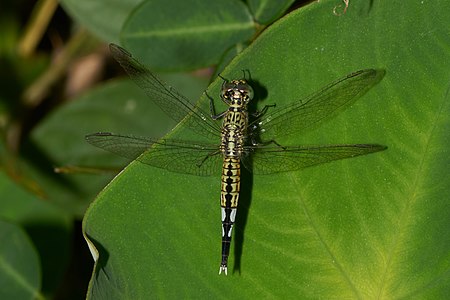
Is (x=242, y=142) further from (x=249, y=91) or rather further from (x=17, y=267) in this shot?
(x=17, y=267)

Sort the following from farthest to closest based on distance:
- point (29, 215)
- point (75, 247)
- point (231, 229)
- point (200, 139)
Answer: point (75, 247) < point (29, 215) < point (200, 139) < point (231, 229)

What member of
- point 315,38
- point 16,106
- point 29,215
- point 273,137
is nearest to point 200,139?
point 273,137

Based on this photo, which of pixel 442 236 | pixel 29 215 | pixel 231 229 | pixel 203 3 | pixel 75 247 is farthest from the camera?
pixel 75 247

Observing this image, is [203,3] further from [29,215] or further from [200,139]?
[29,215]

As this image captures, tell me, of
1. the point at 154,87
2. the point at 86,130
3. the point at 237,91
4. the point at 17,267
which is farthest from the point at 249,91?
the point at 86,130

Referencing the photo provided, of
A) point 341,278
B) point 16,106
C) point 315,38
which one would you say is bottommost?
point 341,278

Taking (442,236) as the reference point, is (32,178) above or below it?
above

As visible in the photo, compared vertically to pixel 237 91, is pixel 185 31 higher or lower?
higher
